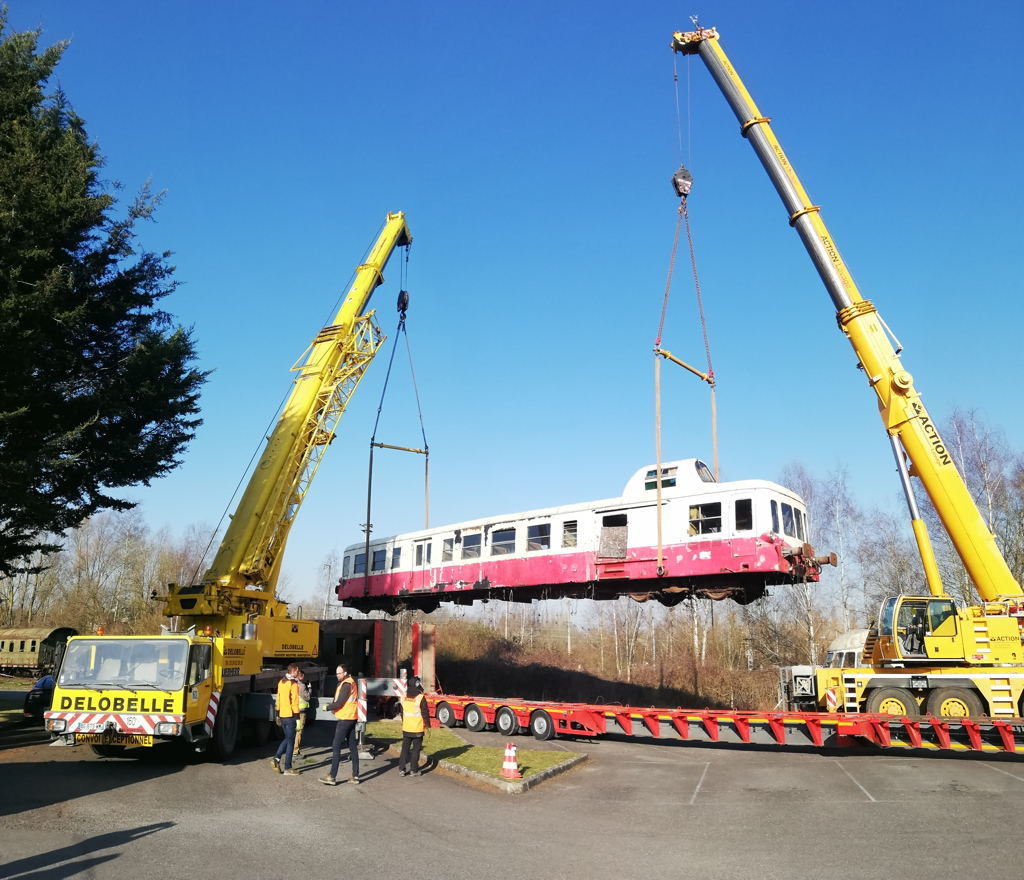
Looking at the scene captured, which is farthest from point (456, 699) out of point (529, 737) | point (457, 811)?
point (457, 811)

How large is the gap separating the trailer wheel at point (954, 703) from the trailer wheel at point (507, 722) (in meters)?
8.24

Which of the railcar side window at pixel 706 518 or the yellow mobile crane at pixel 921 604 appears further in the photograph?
the railcar side window at pixel 706 518

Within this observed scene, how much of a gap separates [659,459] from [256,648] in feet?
30.9

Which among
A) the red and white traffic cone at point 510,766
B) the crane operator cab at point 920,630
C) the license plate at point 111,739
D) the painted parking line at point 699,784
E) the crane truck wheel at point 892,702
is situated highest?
the crane operator cab at point 920,630

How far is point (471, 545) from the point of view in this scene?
2166 centimetres

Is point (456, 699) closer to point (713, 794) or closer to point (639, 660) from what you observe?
point (713, 794)

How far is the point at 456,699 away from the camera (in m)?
17.3

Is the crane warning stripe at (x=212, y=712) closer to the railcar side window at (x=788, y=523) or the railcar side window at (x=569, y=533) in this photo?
the railcar side window at (x=569, y=533)

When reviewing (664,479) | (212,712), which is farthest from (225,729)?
(664,479)

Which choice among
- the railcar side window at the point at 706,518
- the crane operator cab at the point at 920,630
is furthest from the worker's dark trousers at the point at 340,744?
the crane operator cab at the point at 920,630

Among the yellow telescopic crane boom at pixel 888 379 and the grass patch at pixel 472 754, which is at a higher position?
the yellow telescopic crane boom at pixel 888 379

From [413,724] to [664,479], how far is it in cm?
959

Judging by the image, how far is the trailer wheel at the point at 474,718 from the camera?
55.3ft

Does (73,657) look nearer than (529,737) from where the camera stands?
Yes
